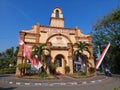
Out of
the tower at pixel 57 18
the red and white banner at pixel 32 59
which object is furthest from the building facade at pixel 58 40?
the red and white banner at pixel 32 59

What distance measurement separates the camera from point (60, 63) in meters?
31.1

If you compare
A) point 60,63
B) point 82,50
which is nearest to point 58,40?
point 60,63

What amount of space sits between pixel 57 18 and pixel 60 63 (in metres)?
11.3

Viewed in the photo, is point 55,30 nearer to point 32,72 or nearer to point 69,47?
point 69,47

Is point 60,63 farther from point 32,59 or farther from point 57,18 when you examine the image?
point 57,18

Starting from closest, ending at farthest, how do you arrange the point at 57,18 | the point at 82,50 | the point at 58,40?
the point at 82,50
the point at 58,40
the point at 57,18

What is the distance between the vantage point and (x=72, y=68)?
29.5 metres

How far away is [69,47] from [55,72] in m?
6.00

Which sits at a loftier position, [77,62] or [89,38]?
[89,38]

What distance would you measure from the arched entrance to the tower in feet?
27.2

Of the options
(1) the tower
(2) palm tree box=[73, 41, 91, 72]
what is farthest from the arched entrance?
(1) the tower

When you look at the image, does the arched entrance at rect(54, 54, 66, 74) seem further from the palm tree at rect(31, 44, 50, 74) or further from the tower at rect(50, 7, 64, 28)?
the tower at rect(50, 7, 64, 28)

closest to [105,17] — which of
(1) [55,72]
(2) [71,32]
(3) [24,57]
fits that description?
(2) [71,32]

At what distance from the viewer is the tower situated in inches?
1373
